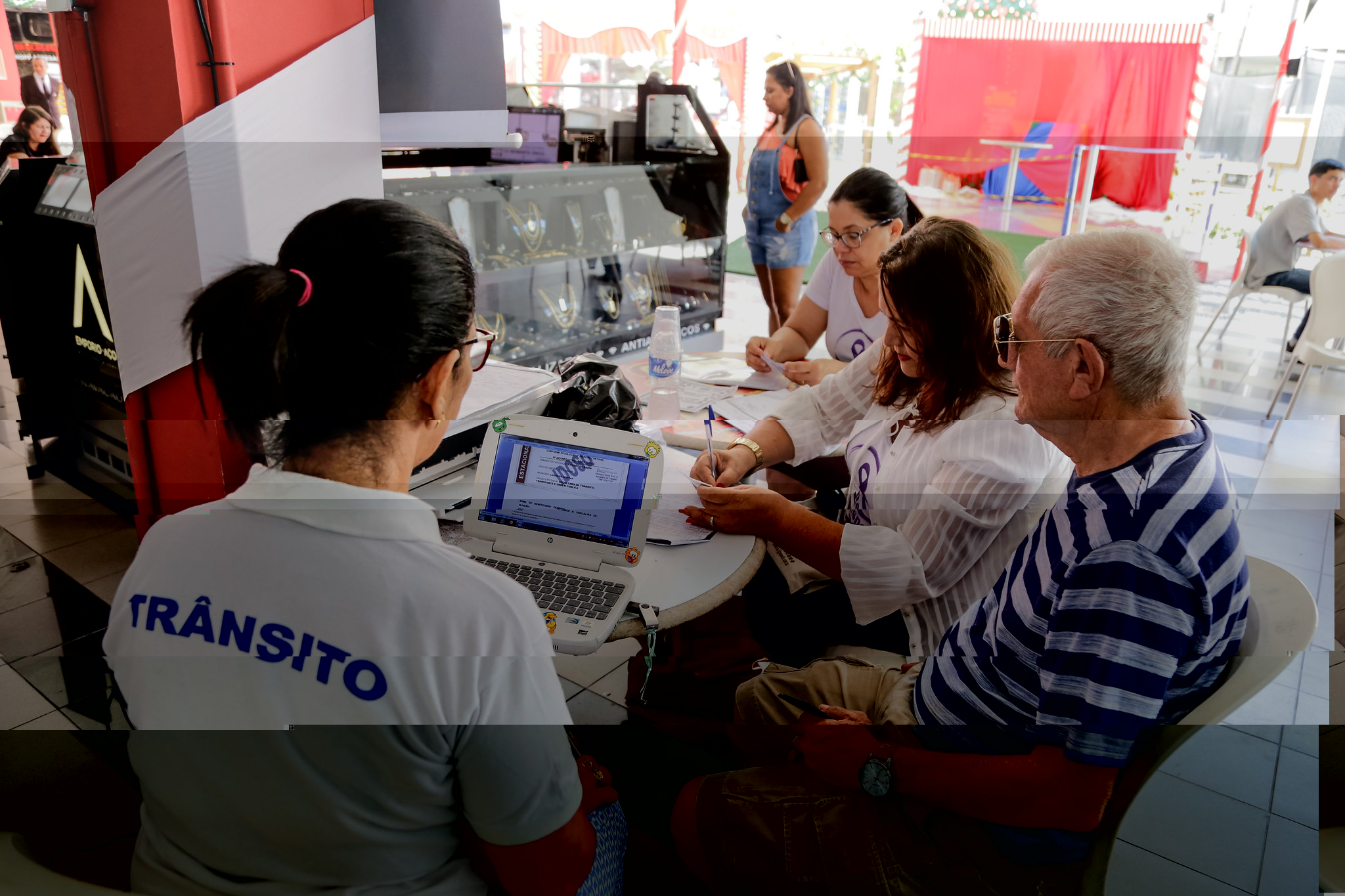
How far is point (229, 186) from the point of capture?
200 cm

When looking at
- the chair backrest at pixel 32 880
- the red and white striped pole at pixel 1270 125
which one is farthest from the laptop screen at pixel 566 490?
the red and white striped pole at pixel 1270 125

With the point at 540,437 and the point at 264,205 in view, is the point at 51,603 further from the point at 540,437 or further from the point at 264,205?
the point at 540,437

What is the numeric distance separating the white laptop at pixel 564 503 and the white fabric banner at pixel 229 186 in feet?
2.91

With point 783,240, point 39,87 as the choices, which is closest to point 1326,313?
point 783,240

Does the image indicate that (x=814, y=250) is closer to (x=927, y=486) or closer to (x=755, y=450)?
(x=755, y=450)

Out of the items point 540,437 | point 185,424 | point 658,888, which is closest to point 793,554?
point 540,437

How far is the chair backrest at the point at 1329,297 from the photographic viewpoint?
4.30 meters

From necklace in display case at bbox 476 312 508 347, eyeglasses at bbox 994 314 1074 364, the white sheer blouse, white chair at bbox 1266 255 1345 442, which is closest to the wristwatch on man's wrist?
the white sheer blouse

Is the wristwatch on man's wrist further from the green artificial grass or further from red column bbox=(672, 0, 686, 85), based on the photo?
red column bbox=(672, 0, 686, 85)

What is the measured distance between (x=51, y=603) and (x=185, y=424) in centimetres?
113

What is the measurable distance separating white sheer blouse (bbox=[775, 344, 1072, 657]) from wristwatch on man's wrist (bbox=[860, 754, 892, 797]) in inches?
16.9

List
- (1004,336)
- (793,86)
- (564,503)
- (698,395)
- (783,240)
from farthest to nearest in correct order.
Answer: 1. (783,240)
2. (793,86)
3. (698,395)
4. (564,503)
5. (1004,336)

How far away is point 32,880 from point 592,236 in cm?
322

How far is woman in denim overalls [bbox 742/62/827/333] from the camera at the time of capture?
16.1 feet
